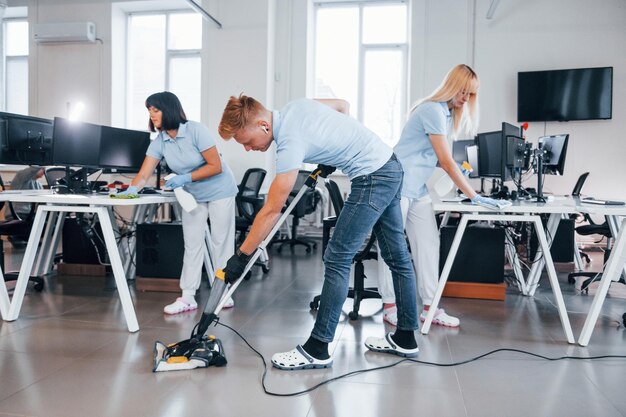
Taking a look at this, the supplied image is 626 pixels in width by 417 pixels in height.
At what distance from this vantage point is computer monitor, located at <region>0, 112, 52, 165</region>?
2906 mm

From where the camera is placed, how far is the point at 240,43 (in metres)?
5.73

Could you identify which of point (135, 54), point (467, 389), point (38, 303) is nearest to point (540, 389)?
point (467, 389)

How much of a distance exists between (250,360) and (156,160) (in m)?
1.39

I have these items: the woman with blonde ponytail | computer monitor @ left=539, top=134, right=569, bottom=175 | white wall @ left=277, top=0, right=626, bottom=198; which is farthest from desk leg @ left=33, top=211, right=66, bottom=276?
white wall @ left=277, top=0, right=626, bottom=198

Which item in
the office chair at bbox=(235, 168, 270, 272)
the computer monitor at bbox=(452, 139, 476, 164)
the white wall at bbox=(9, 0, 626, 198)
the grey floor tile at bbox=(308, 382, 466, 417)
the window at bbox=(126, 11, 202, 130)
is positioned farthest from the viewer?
the window at bbox=(126, 11, 202, 130)

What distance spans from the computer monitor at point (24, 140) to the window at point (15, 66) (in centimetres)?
460

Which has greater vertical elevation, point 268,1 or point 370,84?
point 268,1

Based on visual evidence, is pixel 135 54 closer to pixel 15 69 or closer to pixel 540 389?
pixel 15 69

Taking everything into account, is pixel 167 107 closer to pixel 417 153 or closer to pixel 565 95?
pixel 417 153

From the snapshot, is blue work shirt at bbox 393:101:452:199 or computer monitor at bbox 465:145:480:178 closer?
blue work shirt at bbox 393:101:452:199

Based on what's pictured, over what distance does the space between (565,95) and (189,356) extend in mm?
5218

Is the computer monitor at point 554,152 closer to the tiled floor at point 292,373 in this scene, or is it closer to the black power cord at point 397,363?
the tiled floor at point 292,373

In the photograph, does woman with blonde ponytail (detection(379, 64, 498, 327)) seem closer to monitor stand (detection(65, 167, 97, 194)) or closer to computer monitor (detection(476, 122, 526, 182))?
computer monitor (detection(476, 122, 526, 182))

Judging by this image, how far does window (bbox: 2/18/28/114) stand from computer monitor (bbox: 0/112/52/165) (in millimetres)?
4597
